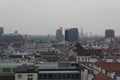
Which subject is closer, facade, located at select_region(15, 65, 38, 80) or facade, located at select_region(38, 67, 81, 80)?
facade, located at select_region(15, 65, 38, 80)

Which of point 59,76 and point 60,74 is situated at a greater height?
point 60,74

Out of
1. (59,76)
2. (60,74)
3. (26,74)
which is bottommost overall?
(59,76)

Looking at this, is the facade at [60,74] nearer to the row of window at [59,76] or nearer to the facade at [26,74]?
the row of window at [59,76]

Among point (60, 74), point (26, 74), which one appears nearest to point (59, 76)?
point (60, 74)

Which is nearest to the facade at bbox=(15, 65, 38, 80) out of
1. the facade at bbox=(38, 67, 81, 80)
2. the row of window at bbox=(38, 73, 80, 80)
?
Answer: the facade at bbox=(38, 67, 81, 80)

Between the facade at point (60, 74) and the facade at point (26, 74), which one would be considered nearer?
the facade at point (26, 74)

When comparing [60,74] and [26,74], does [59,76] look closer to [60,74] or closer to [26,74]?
[60,74]

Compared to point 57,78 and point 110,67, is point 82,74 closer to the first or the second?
point 57,78

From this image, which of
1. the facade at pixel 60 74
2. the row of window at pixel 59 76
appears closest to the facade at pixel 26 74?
the facade at pixel 60 74

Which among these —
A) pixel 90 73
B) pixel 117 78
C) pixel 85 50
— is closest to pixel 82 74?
pixel 90 73

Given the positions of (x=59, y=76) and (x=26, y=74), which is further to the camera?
(x=59, y=76)

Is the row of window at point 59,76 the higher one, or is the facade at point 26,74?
the facade at point 26,74

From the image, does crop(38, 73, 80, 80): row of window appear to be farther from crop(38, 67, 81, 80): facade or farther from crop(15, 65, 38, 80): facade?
crop(15, 65, 38, 80): facade
